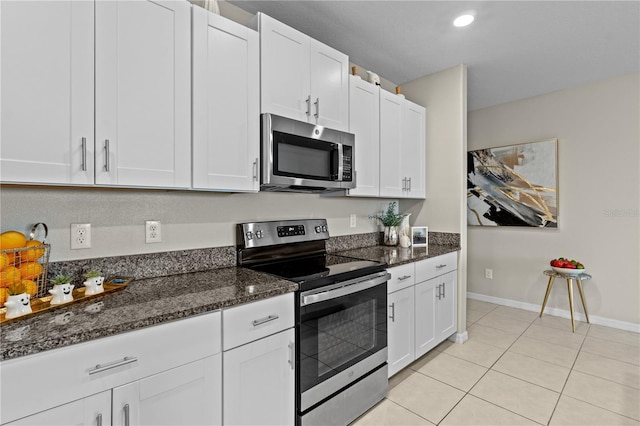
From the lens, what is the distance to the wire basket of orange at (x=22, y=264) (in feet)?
3.54

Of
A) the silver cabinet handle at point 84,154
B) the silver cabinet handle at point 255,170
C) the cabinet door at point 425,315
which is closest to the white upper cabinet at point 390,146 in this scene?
the cabinet door at point 425,315

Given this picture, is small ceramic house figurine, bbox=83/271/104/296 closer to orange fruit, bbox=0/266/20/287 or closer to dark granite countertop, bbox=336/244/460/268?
orange fruit, bbox=0/266/20/287

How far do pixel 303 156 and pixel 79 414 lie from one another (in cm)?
153

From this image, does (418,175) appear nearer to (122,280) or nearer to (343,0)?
(343,0)

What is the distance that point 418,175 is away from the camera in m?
2.99

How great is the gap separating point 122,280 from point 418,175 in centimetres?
252

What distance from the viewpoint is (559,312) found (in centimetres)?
354

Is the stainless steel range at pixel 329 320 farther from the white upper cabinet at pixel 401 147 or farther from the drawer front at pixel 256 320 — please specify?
the white upper cabinet at pixel 401 147

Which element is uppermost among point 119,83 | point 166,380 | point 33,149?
point 119,83

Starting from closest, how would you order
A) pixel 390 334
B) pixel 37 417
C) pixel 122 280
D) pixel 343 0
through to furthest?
pixel 37 417 < pixel 122 280 < pixel 343 0 < pixel 390 334

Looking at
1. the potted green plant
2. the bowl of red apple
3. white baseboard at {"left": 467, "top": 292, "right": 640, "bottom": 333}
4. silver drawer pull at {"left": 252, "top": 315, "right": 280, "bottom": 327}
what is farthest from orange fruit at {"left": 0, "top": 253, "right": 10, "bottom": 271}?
white baseboard at {"left": 467, "top": 292, "right": 640, "bottom": 333}

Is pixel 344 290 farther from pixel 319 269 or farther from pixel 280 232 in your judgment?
pixel 280 232

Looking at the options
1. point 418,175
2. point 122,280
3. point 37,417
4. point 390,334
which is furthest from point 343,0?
point 37,417

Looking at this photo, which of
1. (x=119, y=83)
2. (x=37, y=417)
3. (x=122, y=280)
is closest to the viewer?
(x=37, y=417)
